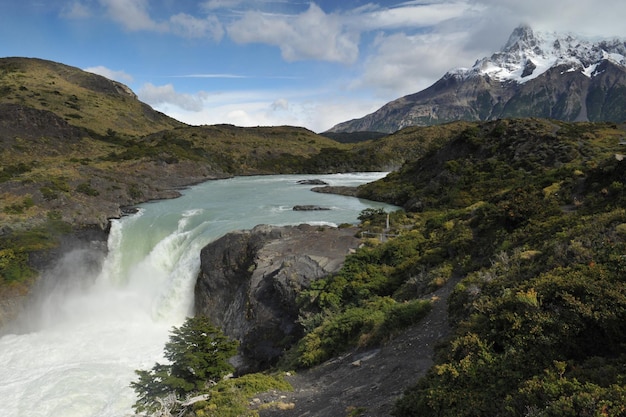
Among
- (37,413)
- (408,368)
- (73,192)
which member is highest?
(73,192)

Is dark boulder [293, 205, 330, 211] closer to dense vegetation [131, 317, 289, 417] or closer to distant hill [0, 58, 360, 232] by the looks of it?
distant hill [0, 58, 360, 232]

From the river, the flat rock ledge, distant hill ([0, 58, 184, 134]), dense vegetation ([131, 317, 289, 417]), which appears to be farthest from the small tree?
distant hill ([0, 58, 184, 134])

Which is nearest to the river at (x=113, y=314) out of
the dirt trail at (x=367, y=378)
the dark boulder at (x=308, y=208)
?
the dark boulder at (x=308, y=208)

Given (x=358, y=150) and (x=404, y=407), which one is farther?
(x=358, y=150)

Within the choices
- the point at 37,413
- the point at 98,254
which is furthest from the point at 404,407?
the point at 98,254

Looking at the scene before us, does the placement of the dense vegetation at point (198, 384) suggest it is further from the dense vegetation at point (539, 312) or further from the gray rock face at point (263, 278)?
the gray rock face at point (263, 278)

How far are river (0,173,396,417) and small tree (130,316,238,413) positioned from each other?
6.36 m

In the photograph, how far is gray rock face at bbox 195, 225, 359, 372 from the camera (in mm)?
21656

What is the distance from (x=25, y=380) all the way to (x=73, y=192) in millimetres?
33062

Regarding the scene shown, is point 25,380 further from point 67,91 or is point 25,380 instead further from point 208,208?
point 67,91

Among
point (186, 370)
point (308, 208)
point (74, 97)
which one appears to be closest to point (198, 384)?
point (186, 370)

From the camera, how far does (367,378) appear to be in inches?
443

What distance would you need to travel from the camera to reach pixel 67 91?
143 m

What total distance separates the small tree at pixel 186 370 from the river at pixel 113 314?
636 centimetres
